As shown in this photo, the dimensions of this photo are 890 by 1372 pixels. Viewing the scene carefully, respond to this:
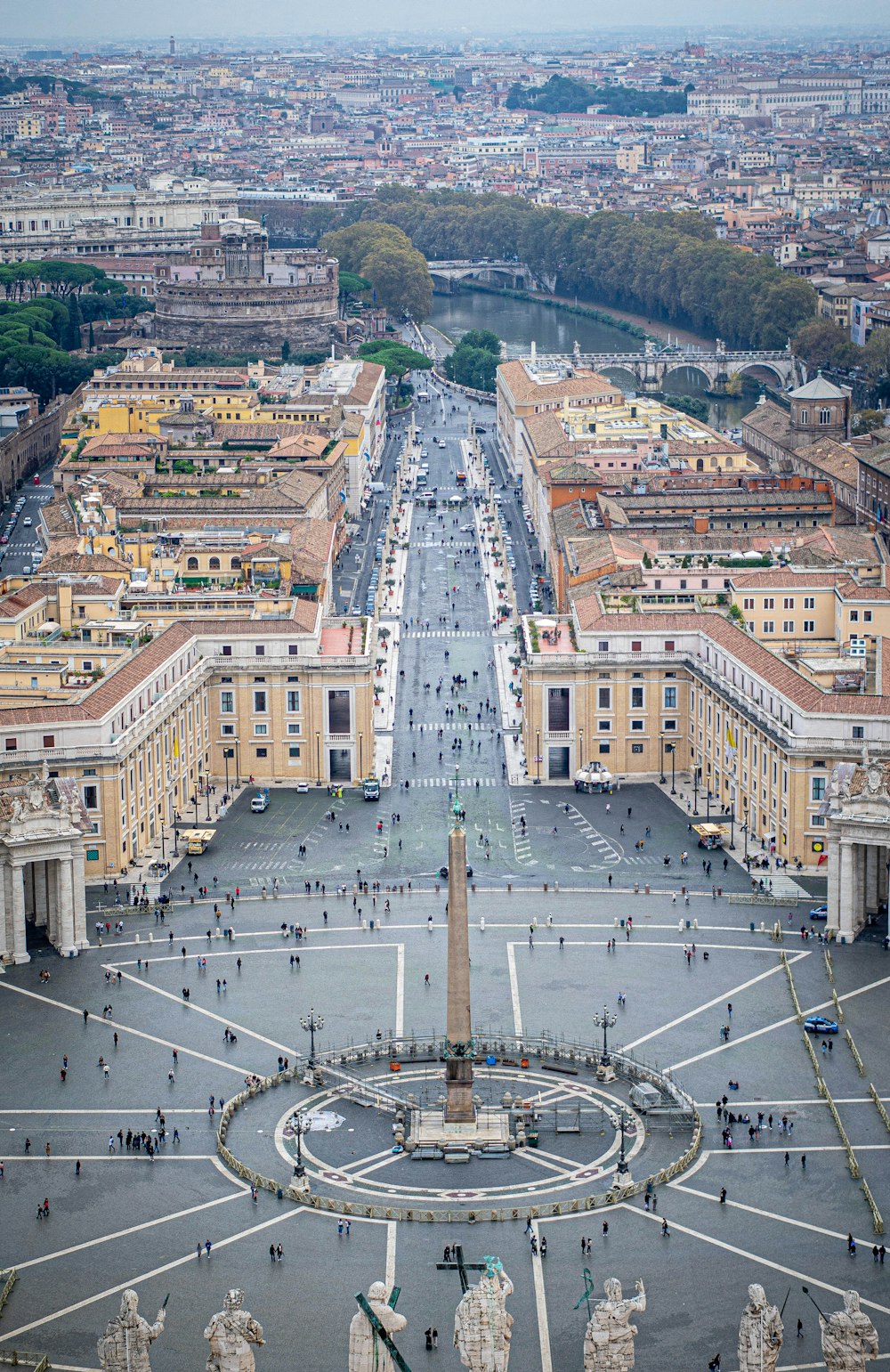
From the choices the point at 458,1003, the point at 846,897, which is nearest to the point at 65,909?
the point at 458,1003

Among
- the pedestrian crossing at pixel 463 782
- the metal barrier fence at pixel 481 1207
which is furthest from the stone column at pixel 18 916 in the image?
the pedestrian crossing at pixel 463 782

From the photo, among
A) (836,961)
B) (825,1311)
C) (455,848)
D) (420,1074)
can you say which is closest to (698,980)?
(836,961)

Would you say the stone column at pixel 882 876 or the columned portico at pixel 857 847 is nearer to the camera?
the columned portico at pixel 857 847

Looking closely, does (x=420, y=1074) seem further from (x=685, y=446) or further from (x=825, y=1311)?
(x=685, y=446)

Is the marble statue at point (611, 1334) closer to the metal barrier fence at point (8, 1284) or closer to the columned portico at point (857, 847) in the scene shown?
the metal barrier fence at point (8, 1284)

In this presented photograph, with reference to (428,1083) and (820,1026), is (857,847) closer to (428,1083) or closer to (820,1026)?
(820,1026)

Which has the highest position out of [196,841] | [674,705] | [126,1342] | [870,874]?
[126,1342]
